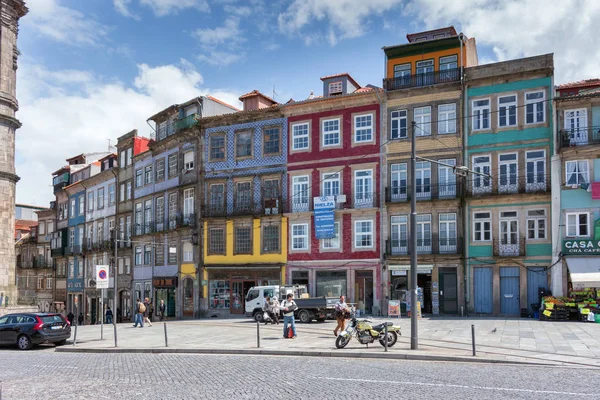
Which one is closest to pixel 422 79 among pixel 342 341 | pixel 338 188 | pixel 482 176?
pixel 482 176

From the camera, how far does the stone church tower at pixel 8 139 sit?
38.4 m

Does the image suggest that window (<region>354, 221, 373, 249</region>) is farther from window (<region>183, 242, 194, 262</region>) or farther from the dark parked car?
the dark parked car

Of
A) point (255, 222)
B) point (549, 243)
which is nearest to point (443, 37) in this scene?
point (549, 243)

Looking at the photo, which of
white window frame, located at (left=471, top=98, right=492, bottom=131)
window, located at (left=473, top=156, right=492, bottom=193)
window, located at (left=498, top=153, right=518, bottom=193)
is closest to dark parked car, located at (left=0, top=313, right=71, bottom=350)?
window, located at (left=473, top=156, right=492, bottom=193)

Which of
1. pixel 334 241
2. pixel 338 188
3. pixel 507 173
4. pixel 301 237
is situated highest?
pixel 507 173

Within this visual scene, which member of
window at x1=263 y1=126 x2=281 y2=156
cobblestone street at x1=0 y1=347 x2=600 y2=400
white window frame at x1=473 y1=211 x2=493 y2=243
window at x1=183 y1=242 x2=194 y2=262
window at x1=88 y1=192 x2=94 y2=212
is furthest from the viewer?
window at x1=88 y1=192 x2=94 y2=212

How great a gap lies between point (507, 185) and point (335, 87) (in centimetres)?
1235

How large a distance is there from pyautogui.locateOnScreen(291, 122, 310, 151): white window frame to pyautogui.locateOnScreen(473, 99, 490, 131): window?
10222 mm

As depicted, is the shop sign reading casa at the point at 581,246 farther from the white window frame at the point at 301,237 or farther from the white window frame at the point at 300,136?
the white window frame at the point at 300,136

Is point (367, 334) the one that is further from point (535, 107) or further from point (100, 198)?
point (100, 198)

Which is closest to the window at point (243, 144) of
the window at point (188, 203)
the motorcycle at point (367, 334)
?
the window at point (188, 203)

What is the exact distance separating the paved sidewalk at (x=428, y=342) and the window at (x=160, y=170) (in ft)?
63.0

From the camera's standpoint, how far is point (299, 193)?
39.6 m

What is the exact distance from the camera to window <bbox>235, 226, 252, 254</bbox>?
41219 millimetres
